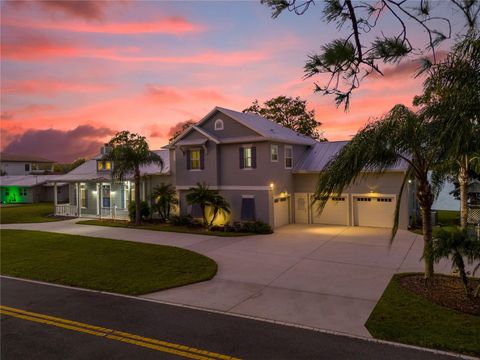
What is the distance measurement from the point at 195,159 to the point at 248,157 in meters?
4.25

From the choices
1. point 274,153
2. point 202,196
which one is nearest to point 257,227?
point 202,196

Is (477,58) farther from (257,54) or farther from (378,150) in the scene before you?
(257,54)

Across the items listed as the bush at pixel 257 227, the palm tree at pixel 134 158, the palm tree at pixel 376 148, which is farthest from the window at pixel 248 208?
the palm tree at pixel 376 148

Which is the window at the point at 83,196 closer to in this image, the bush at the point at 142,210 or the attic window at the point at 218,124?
the bush at the point at 142,210

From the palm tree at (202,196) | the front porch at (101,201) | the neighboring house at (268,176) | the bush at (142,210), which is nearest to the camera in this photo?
the palm tree at (202,196)

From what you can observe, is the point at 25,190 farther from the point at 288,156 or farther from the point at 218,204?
the point at 288,156

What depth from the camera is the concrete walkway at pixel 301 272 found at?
928 cm

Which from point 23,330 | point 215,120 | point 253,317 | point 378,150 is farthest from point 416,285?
point 215,120

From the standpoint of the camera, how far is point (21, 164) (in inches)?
2621

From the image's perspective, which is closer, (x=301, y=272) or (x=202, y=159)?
(x=301, y=272)

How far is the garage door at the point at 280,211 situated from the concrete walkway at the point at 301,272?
1349 mm

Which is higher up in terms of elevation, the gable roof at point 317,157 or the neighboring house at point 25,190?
the gable roof at point 317,157

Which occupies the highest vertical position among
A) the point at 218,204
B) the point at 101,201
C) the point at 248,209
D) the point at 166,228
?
the point at 101,201

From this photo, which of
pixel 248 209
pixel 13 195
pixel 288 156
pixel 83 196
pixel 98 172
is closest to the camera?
pixel 248 209
